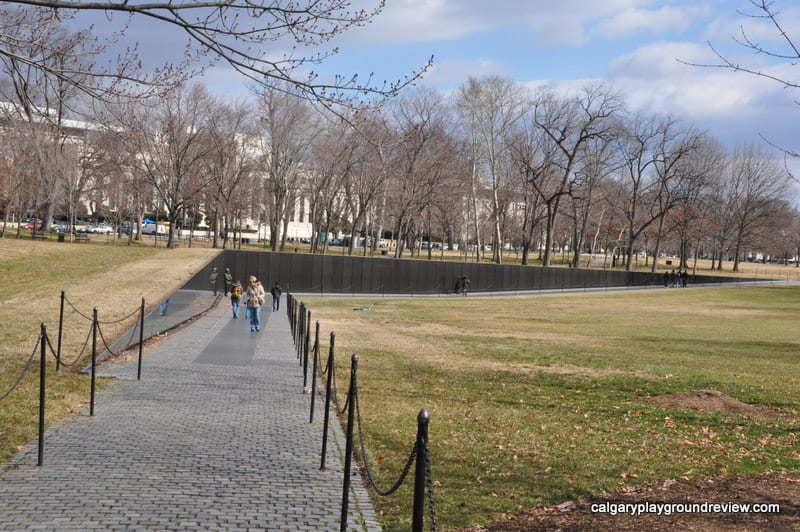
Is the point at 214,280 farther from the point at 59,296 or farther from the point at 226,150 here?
the point at 226,150

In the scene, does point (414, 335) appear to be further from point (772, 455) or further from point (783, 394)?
point (772, 455)

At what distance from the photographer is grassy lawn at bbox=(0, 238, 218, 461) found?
1109cm

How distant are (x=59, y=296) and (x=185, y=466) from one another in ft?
62.1

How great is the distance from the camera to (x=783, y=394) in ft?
44.6

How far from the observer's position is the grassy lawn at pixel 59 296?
436 inches

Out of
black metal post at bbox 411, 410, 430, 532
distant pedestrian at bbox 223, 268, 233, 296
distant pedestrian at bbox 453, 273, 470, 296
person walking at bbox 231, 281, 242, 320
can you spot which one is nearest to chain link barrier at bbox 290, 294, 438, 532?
black metal post at bbox 411, 410, 430, 532

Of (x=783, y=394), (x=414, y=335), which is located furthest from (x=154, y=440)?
(x=414, y=335)

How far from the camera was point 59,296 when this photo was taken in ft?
81.6

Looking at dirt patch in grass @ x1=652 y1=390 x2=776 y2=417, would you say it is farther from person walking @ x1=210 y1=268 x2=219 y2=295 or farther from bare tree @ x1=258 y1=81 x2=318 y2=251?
bare tree @ x1=258 y1=81 x2=318 y2=251

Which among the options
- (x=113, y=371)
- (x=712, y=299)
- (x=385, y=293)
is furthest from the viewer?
(x=712, y=299)

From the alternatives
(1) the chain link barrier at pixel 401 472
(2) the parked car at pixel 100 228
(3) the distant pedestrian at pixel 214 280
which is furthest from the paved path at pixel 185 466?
(2) the parked car at pixel 100 228

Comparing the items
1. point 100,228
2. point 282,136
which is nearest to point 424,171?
point 282,136

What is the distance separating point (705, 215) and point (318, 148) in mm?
50332

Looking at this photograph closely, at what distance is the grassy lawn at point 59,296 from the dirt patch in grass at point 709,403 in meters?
9.28
